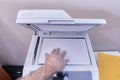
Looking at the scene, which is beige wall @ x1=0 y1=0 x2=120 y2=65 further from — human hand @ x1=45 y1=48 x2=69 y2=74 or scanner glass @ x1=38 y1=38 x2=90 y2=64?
human hand @ x1=45 y1=48 x2=69 y2=74

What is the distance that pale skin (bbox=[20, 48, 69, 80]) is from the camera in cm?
90

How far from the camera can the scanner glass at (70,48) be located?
979mm

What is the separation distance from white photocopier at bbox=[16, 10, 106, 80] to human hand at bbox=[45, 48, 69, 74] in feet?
0.08

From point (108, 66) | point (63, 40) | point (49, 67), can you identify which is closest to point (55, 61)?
point (49, 67)

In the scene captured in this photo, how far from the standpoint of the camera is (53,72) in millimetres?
915

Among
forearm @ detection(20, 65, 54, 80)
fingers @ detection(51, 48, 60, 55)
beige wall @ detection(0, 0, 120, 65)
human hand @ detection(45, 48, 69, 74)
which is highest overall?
beige wall @ detection(0, 0, 120, 65)

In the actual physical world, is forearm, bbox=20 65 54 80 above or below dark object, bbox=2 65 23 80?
below

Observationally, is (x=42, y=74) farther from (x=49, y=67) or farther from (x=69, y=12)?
(x=69, y=12)

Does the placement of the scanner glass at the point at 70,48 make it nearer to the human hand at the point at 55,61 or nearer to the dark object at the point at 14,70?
the human hand at the point at 55,61

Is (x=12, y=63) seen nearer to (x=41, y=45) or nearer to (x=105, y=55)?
(x=41, y=45)

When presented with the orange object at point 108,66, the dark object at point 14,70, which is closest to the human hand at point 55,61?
the orange object at point 108,66

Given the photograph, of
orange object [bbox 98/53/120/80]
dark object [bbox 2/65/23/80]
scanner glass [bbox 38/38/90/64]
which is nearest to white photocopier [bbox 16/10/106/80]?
scanner glass [bbox 38/38/90/64]

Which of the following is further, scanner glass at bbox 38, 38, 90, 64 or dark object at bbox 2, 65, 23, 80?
dark object at bbox 2, 65, 23, 80

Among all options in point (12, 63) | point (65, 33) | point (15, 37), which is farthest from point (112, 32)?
point (12, 63)
